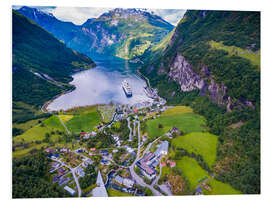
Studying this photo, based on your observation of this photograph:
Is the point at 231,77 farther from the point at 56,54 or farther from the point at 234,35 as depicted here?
the point at 56,54

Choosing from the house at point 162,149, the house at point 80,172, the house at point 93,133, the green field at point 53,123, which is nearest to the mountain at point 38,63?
the green field at point 53,123

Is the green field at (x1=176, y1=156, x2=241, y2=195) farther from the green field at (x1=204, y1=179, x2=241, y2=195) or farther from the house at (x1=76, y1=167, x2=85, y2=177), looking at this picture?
the house at (x1=76, y1=167, x2=85, y2=177)

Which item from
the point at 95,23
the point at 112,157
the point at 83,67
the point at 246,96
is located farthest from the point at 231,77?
the point at 95,23

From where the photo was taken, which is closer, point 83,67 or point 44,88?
point 44,88

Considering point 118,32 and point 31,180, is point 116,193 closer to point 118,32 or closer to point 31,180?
point 31,180

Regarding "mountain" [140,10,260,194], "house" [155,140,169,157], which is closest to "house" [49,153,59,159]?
"house" [155,140,169,157]
